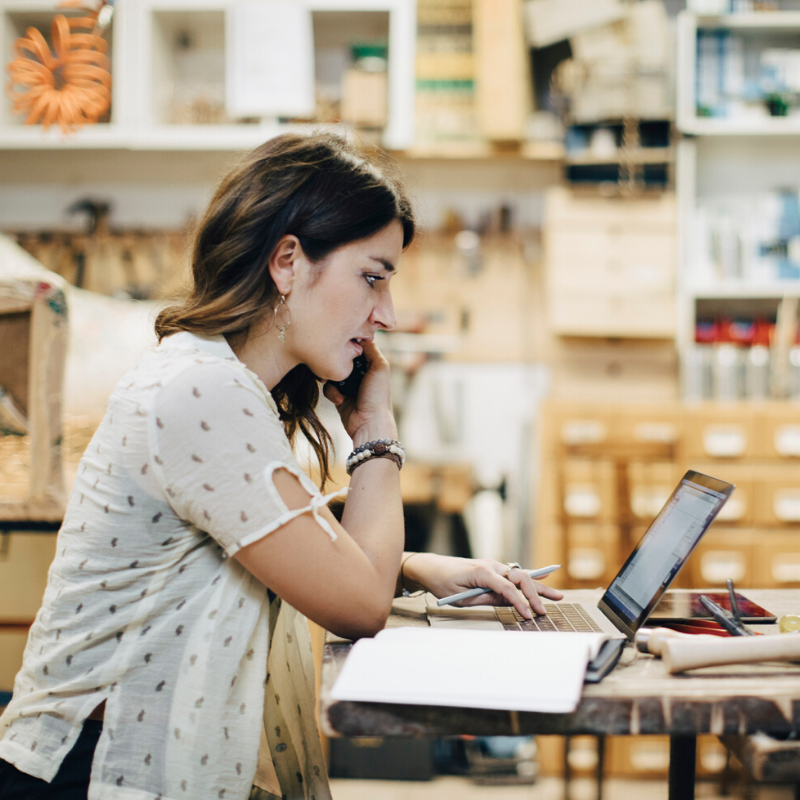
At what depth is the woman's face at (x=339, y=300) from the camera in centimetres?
102

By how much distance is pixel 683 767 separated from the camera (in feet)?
3.13

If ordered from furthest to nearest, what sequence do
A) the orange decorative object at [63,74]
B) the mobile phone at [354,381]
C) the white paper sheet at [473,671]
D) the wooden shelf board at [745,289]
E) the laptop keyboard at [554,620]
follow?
the wooden shelf board at [745,289], the orange decorative object at [63,74], the mobile phone at [354,381], the laptop keyboard at [554,620], the white paper sheet at [473,671]

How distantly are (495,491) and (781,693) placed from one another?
2181mm

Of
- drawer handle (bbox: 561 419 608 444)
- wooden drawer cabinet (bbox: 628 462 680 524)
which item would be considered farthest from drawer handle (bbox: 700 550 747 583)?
drawer handle (bbox: 561 419 608 444)

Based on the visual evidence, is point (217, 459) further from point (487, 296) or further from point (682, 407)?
point (487, 296)

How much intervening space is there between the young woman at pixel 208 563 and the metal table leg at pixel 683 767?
27 cm

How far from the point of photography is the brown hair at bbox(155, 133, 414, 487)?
3.25 ft

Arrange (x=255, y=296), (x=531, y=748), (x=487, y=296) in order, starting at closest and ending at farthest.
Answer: (x=255, y=296) < (x=531, y=748) < (x=487, y=296)

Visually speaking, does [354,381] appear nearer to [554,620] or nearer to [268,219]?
[268,219]

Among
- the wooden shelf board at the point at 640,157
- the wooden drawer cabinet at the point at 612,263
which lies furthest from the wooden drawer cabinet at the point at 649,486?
the wooden shelf board at the point at 640,157

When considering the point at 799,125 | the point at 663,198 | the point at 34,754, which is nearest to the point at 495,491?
the point at 663,198

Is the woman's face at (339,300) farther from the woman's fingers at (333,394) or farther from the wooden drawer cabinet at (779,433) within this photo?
the wooden drawer cabinet at (779,433)

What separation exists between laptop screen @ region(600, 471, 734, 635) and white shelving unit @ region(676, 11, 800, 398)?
6.48ft

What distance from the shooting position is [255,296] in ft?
3.31
